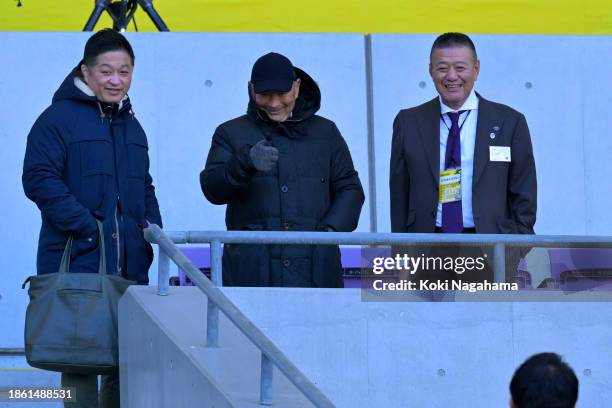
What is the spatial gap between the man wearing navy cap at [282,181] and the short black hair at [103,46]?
0.56 m

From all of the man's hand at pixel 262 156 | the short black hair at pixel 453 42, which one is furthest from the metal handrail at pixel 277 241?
the short black hair at pixel 453 42

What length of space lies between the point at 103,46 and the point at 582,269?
7.32 feet

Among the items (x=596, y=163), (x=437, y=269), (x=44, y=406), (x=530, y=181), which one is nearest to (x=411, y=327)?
(x=437, y=269)

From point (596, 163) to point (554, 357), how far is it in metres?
4.87

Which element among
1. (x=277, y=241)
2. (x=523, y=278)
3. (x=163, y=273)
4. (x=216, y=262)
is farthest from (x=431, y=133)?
(x=163, y=273)

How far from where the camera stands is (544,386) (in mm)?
5074

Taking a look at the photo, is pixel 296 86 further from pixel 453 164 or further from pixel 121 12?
pixel 121 12

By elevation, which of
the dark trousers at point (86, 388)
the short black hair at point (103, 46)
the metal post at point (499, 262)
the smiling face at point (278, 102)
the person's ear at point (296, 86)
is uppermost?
the short black hair at point (103, 46)

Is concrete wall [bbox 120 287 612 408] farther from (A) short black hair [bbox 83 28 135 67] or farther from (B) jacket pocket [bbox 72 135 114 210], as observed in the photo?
(A) short black hair [bbox 83 28 135 67]

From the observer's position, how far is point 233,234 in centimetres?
670

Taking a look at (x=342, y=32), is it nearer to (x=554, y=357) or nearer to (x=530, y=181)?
(x=530, y=181)

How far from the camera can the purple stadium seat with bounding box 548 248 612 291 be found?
23.6ft

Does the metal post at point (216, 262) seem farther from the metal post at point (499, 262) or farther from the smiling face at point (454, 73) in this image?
the smiling face at point (454, 73)

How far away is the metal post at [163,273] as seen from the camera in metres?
6.59
